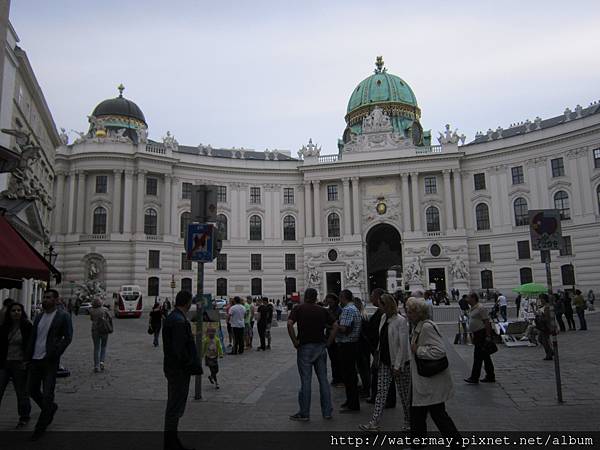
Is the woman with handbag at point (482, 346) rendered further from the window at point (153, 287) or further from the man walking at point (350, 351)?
the window at point (153, 287)

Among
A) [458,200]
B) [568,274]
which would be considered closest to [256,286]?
[458,200]

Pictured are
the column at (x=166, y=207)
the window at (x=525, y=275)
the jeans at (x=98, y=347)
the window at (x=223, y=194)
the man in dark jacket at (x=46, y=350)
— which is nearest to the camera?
the man in dark jacket at (x=46, y=350)

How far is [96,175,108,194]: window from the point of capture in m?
50.5

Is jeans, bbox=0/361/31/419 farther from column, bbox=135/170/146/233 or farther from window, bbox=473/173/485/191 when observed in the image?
window, bbox=473/173/485/191

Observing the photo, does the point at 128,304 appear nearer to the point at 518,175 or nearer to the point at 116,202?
the point at 116,202

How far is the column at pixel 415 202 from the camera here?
52.2m

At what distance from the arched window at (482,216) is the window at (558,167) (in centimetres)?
721

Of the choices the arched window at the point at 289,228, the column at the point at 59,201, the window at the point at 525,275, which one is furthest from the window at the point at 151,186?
the window at the point at 525,275

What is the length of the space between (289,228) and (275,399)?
4669 centimetres

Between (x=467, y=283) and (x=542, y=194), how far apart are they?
11255mm

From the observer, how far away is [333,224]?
182 ft

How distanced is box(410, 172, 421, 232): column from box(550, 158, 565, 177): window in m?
13.1

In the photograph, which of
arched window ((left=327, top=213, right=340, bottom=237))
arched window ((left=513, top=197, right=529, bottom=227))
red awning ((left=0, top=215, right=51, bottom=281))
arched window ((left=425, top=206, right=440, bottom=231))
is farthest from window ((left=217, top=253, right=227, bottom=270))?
red awning ((left=0, top=215, right=51, bottom=281))

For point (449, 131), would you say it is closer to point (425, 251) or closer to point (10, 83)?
point (425, 251)
